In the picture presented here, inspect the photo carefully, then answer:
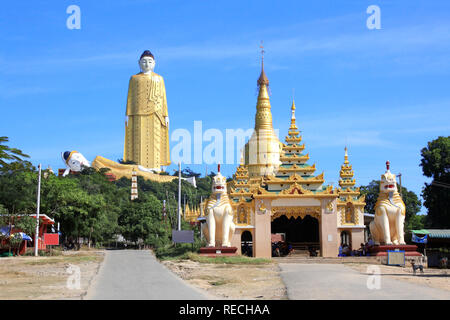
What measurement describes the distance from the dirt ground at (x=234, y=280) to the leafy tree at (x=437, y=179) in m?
26.6

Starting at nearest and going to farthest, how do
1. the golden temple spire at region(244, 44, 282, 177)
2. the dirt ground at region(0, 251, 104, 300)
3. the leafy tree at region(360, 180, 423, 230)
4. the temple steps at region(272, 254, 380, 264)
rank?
the dirt ground at region(0, 251, 104, 300)
the temple steps at region(272, 254, 380, 264)
the golden temple spire at region(244, 44, 282, 177)
the leafy tree at region(360, 180, 423, 230)

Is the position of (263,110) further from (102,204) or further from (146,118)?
(146,118)

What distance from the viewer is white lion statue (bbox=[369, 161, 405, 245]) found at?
1358 inches

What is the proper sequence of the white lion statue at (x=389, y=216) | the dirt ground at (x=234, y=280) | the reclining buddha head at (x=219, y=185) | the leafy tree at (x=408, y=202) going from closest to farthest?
the dirt ground at (x=234, y=280) → the white lion statue at (x=389, y=216) → the reclining buddha head at (x=219, y=185) → the leafy tree at (x=408, y=202)

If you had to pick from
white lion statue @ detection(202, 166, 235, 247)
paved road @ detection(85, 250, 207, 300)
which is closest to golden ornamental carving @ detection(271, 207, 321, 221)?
white lion statue @ detection(202, 166, 235, 247)

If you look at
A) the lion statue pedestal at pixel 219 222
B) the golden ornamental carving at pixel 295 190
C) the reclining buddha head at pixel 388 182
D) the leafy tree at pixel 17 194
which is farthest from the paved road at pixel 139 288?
the leafy tree at pixel 17 194

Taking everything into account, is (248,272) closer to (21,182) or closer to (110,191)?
(21,182)

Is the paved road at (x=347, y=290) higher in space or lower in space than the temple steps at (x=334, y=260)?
higher

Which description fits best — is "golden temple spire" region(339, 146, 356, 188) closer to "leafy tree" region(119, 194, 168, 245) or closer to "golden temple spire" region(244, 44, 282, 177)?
"golden temple spire" region(244, 44, 282, 177)

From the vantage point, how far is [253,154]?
63.8 meters

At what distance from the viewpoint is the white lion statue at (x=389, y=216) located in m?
34.5

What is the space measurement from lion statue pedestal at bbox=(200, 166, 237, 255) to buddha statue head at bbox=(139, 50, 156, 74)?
73322mm

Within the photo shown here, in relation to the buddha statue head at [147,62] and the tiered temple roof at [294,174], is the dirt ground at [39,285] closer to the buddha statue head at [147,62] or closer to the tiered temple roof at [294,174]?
the tiered temple roof at [294,174]

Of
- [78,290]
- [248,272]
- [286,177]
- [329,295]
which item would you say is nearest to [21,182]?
[286,177]
